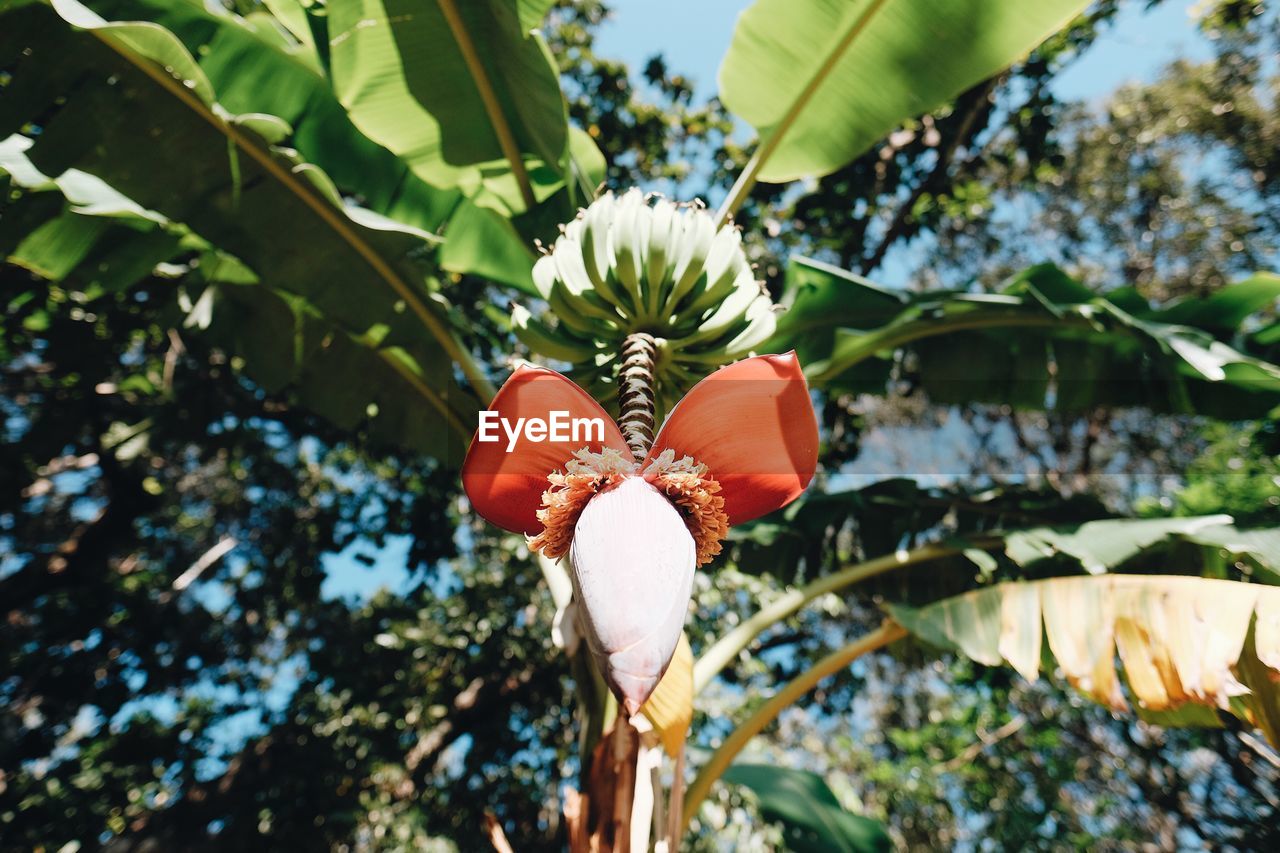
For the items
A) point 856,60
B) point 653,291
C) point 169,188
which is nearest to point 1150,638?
point 653,291

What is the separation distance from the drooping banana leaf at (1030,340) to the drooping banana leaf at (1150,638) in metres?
0.86

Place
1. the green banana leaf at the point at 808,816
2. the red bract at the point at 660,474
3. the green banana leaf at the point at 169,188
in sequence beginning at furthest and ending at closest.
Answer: the green banana leaf at the point at 808,816, the green banana leaf at the point at 169,188, the red bract at the point at 660,474

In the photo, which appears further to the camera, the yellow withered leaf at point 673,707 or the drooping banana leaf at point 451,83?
the drooping banana leaf at point 451,83

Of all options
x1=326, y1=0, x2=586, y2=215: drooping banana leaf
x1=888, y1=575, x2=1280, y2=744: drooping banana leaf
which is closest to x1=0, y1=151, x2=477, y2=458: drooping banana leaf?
x1=326, y1=0, x2=586, y2=215: drooping banana leaf

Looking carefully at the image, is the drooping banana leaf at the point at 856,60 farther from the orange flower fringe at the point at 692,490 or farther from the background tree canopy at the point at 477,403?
the orange flower fringe at the point at 692,490

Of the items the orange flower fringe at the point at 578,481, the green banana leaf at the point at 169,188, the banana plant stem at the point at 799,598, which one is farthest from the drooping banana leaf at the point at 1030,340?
the orange flower fringe at the point at 578,481

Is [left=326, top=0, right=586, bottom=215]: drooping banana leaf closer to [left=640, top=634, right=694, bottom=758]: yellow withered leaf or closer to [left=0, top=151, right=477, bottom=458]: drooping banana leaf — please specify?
[left=0, top=151, right=477, bottom=458]: drooping banana leaf

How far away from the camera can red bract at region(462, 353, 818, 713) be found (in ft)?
3.01

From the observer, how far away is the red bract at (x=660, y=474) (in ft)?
3.01

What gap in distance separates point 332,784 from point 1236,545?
418cm

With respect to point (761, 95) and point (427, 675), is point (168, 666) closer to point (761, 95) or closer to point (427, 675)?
point (427, 675)

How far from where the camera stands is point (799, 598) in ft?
7.86

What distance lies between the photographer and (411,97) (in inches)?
80.2

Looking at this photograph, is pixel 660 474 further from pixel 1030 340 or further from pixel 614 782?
pixel 1030 340
